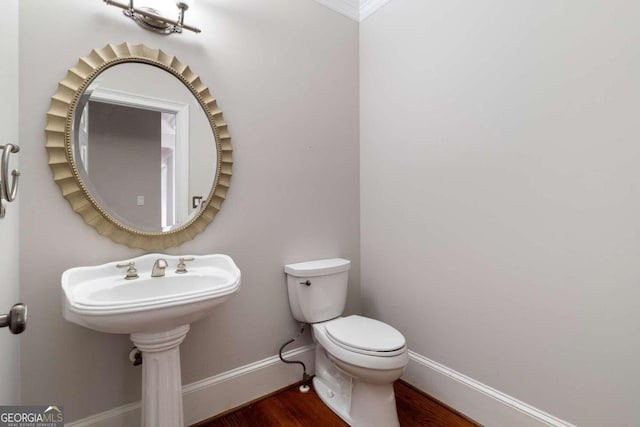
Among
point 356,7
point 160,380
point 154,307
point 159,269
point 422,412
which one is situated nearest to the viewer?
point 154,307

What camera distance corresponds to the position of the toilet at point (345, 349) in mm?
1318

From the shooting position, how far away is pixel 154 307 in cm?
94

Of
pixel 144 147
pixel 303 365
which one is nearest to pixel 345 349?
pixel 303 365

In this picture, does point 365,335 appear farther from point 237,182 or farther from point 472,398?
point 237,182

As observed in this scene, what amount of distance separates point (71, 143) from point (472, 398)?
2.15 metres

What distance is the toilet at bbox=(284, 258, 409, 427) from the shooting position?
51.9 inches

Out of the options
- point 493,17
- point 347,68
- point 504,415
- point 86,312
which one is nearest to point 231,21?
point 347,68

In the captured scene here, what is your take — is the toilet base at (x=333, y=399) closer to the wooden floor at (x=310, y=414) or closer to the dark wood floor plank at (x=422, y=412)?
the wooden floor at (x=310, y=414)

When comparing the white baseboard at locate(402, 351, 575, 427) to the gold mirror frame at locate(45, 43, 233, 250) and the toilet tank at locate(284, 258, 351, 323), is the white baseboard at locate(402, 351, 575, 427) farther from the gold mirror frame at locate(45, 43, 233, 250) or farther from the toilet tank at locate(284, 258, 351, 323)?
the gold mirror frame at locate(45, 43, 233, 250)

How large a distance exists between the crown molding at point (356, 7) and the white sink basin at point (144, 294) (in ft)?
5.72

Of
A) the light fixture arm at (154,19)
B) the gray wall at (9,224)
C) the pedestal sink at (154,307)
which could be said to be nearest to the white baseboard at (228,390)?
the pedestal sink at (154,307)

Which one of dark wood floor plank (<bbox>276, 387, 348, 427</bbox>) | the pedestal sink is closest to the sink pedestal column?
the pedestal sink

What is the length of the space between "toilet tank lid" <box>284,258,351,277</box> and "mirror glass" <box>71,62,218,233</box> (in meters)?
0.62

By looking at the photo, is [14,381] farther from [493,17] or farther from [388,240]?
[493,17]
